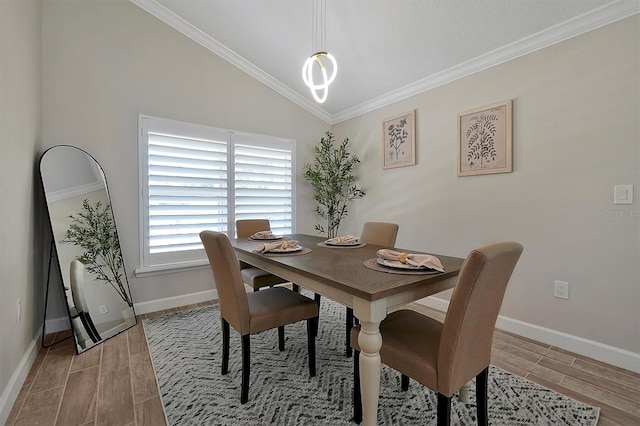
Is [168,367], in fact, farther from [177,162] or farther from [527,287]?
→ [527,287]

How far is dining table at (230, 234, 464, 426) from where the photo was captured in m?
1.17

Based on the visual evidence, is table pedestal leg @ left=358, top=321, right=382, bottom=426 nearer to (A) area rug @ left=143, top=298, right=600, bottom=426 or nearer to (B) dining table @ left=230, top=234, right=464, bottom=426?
(B) dining table @ left=230, top=234, right=464, bottom=426

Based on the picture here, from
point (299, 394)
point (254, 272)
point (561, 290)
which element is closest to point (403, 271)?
point (299, 394)

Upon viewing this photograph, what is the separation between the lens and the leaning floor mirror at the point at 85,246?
7.59ft

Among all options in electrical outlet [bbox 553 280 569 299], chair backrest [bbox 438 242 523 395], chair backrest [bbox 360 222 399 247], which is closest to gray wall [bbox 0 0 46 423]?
→ chair backrest [bbox 438 242 523 395]

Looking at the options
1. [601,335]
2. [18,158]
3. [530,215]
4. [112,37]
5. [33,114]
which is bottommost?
[601,335]

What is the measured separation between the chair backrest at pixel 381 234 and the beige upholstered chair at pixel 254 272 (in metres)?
0.82

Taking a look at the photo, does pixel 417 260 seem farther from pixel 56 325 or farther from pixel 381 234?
pixel 56 325

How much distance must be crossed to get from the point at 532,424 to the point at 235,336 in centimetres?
200

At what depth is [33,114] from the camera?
7.27ft

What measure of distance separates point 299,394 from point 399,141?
2760 mm

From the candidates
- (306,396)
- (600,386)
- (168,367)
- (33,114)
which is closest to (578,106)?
(600,386)

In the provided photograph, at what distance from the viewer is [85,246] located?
249 cm

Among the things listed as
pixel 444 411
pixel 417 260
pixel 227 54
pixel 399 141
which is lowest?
pixel 444 411
